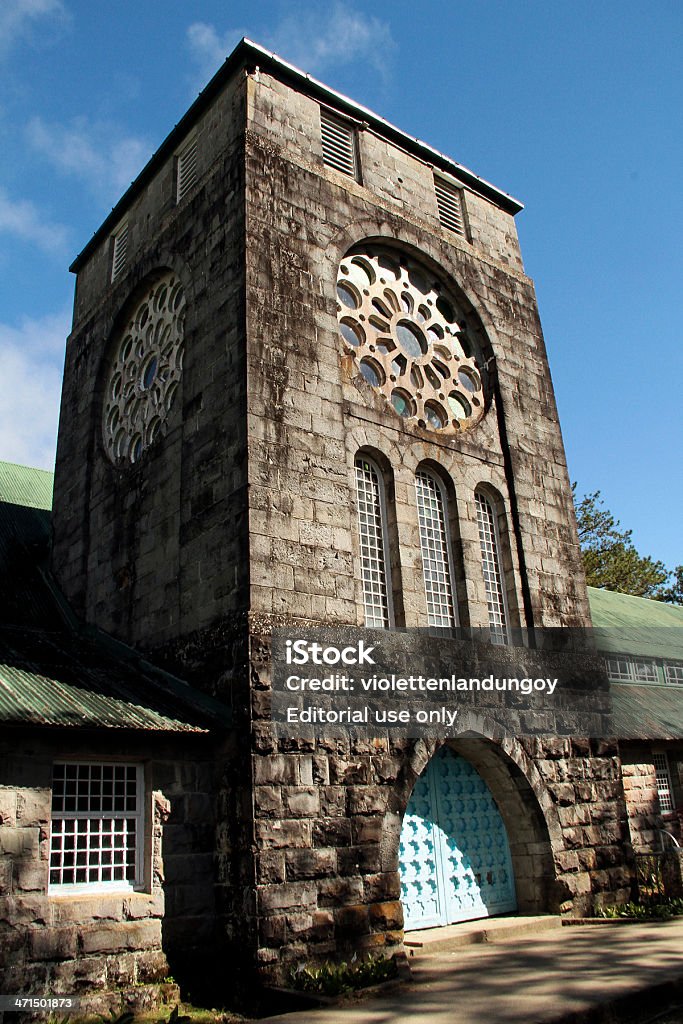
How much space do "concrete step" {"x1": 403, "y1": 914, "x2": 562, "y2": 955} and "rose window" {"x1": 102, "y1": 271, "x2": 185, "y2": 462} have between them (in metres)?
8.66

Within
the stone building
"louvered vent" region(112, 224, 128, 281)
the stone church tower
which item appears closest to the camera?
the stone building

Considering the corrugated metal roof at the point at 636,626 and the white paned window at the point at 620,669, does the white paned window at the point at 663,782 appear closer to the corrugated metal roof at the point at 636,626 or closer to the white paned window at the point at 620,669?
the white paned window at the point at 620,669

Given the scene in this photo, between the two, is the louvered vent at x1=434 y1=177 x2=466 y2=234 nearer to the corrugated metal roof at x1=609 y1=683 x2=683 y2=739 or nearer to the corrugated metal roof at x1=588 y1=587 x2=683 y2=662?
the corrugated metal roof at x1=588 y1=587 x2=683 y2=662

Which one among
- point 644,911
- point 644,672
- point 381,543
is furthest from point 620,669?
point 381,543

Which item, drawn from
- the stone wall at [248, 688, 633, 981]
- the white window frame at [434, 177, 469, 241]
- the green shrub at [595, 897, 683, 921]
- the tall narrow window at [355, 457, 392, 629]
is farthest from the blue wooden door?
the white window frame at [434, 177, 469, 241]

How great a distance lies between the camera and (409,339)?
14750mm

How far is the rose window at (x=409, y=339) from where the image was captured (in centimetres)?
1382

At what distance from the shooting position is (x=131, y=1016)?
8430 mm

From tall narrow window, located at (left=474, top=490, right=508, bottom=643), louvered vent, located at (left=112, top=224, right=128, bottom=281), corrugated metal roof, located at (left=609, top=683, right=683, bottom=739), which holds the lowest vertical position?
corrugated metal roof, located at (left=609, top=683, right=683, bottom=739)

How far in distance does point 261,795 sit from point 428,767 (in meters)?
3.44

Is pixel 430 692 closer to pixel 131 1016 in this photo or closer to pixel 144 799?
pixel 144 799

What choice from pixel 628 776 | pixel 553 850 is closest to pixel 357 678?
pixel 553 850

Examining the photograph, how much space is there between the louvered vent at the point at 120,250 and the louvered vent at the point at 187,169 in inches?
85.4

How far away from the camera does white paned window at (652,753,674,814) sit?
16.5 m
